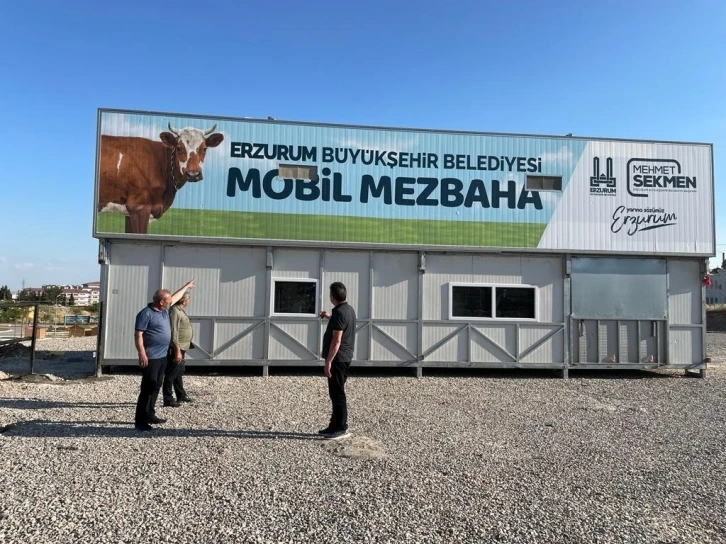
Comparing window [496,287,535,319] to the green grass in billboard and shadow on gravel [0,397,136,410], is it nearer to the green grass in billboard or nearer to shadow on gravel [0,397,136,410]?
the green grass in billboard

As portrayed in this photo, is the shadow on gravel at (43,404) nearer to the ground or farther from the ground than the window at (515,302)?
nearer to the ground

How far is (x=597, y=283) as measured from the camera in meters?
12.2

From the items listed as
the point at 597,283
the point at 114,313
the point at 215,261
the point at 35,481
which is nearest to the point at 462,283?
the point at 597,283

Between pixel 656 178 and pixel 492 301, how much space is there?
5036 mm

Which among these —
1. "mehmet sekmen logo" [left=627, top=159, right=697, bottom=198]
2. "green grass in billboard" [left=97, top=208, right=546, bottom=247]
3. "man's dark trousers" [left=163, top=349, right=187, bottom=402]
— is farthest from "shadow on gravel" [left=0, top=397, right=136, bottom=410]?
"mehmet sekmen logo" [left=627, top=159, right=697, bottom=198]

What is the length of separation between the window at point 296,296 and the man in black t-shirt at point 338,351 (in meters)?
5.36

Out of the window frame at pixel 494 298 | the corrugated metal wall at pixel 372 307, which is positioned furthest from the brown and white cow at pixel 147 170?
the window frame at pixel 494 298

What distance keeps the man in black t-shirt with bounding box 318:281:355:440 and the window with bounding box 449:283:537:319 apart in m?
6.06

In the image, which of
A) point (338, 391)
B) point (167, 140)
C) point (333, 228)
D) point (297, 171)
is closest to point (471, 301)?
point (333, 228)

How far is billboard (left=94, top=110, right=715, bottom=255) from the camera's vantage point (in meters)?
11.4

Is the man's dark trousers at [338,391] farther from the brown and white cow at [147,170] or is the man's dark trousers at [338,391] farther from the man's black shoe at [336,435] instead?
the brown and white cow at [147,170]

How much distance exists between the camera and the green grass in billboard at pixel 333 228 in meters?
11.3

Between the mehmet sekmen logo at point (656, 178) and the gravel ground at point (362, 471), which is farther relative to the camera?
the mehmet sekmen logo at point (656, 178)

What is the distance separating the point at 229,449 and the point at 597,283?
31.8ft
